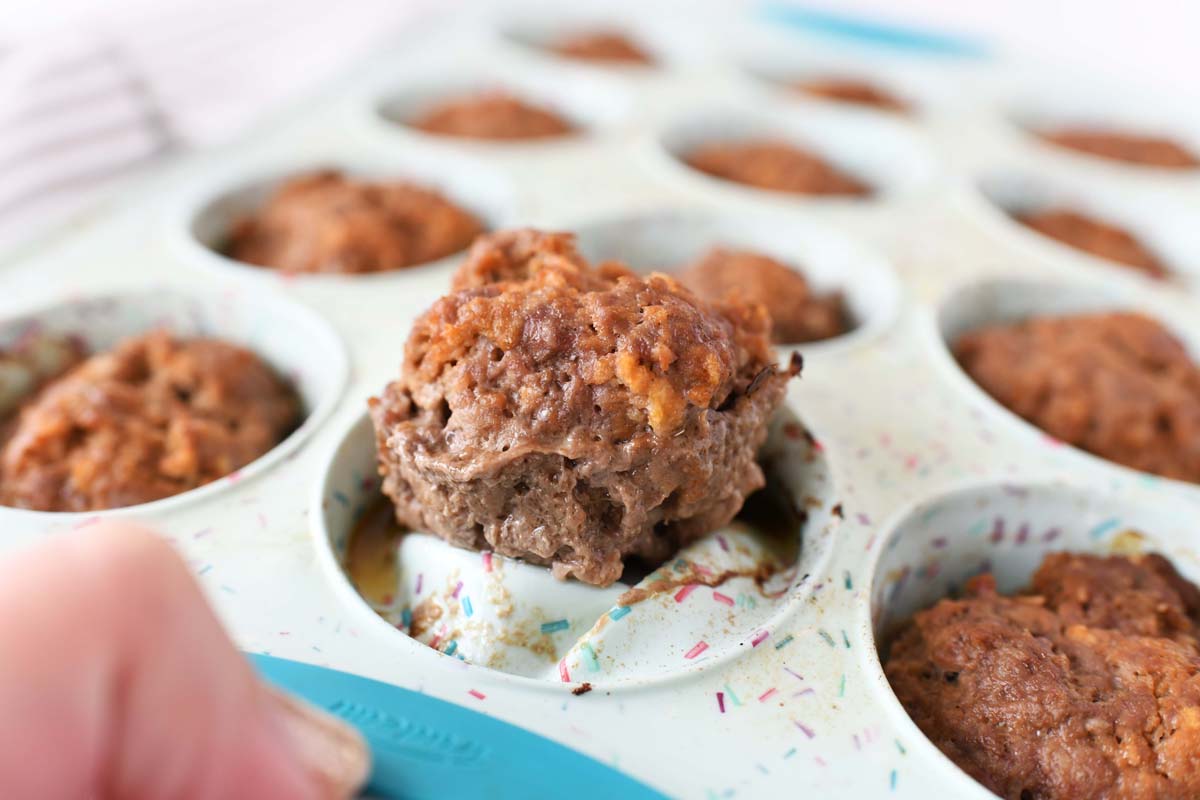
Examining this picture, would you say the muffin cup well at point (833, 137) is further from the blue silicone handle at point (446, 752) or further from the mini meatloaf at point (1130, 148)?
the blue silicone handle at point (446, 752)

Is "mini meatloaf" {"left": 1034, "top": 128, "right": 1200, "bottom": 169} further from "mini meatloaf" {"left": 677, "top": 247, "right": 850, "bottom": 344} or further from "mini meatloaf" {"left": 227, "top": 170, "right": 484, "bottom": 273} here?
"mini meatloaf" {"left": 227, "top": 170, "right": 484, "bottom": 273}

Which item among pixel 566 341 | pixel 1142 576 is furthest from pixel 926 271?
pixel 566 341

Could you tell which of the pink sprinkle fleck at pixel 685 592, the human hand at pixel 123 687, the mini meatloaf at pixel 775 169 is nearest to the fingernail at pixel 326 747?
the human hand at pixel 123 687

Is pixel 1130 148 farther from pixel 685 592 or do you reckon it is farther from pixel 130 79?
pixel 130 79

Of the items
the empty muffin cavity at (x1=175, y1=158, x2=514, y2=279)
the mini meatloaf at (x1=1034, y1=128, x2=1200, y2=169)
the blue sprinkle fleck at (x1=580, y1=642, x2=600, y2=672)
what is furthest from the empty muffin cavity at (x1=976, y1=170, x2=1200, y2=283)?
the blue sprinkle fleck at (x1=580, y1=642, x2=600, y2=672)

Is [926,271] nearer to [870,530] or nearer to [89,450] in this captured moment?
[870,530]

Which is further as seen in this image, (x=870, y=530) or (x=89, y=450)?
(x=89, y=450)
